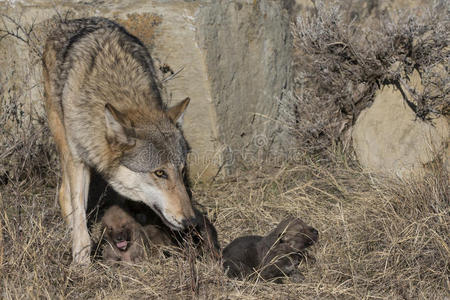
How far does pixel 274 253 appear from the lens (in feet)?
14.7

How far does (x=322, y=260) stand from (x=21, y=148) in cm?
343

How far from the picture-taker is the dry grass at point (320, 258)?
12.5 feet

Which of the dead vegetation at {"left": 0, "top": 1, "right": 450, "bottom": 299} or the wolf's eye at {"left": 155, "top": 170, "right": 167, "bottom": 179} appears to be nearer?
A: the dead vegetation at {"left": 0, "top": 1, "right": 450, "bottom": 299}

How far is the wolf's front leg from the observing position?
461 cm

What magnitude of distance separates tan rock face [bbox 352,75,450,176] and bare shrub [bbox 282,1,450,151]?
126mm

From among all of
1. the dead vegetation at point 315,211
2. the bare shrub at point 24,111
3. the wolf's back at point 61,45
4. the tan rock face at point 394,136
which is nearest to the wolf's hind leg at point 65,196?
the dead vegetation at point 315,211

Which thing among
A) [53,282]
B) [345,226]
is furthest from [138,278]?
[345,226]

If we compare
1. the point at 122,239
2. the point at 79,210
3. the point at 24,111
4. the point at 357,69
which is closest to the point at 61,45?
the point at 24,111

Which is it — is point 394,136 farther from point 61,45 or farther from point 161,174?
point 61,45

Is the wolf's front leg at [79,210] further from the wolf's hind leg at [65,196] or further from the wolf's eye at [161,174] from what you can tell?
the wolf's eye at [161,174]

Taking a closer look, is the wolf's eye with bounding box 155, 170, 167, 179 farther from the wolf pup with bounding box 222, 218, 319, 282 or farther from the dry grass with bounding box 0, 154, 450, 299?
the wolf pup with bounding box 222, 218, 319, 282

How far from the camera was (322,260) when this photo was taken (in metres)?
A: 4.53

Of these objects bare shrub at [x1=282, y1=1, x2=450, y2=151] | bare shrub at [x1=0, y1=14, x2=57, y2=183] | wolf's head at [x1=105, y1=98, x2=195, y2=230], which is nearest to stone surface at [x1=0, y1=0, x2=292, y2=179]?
bare shrub at [x1=0, y1=14, x2=57, y2=183]

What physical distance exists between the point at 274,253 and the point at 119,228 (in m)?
1.43
